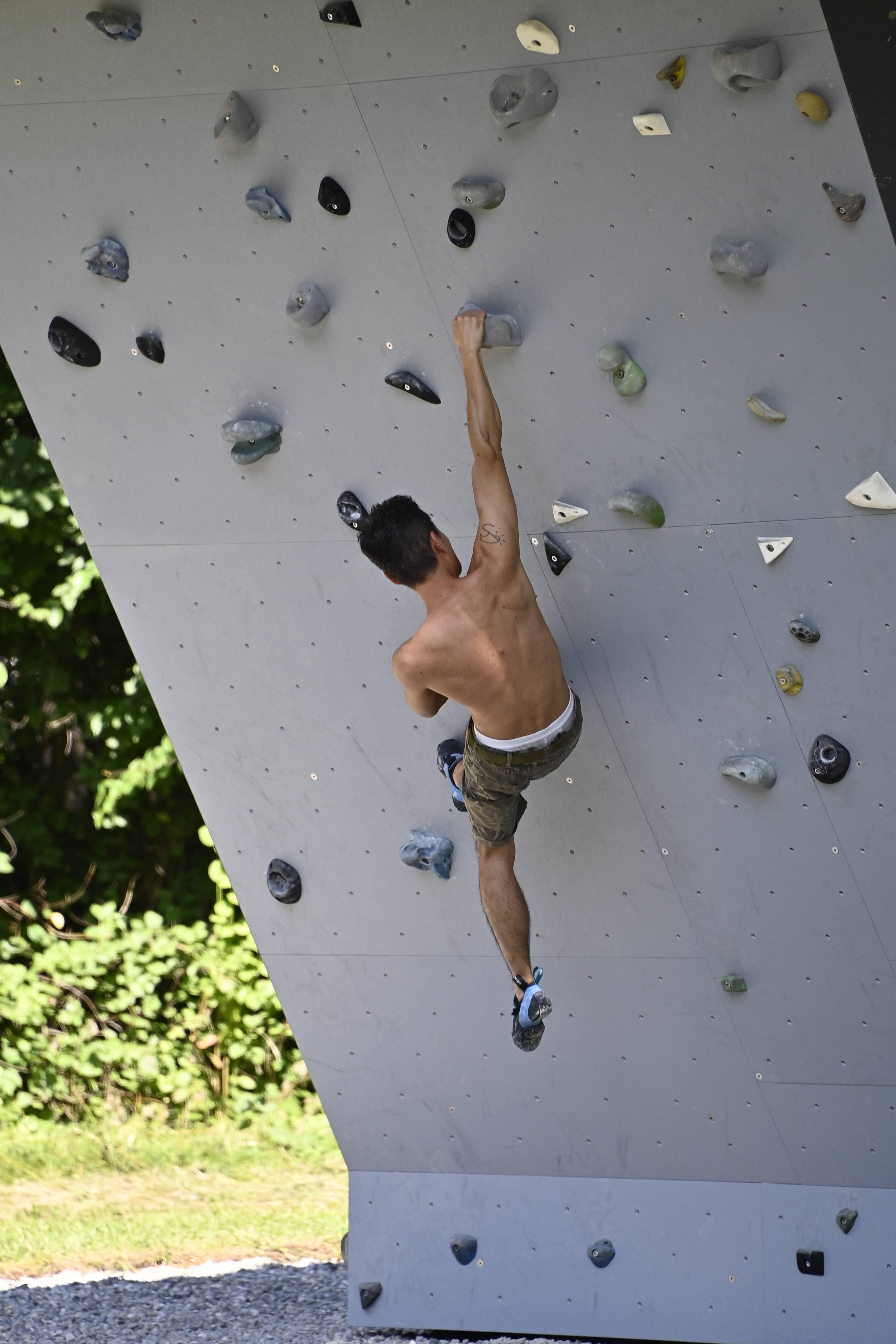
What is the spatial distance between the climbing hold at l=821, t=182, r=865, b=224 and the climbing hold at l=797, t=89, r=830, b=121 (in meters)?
0.10

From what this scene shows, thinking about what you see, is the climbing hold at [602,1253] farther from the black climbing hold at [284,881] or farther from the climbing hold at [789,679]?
the climbing hold at [789,679]

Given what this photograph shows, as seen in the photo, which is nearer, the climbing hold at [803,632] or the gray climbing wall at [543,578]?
the gray climbing wall at [543,578]

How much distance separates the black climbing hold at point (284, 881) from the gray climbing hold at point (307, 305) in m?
1.18

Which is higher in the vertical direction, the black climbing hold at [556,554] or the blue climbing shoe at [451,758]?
the black climbing hold at [556,554]

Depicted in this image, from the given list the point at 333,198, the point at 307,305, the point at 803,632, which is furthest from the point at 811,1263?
the point at 333,198

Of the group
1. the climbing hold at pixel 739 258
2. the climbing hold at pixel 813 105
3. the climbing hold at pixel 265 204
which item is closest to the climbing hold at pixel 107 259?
the climbing hold at pixel 265 204

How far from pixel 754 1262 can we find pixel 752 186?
2257 millimetres

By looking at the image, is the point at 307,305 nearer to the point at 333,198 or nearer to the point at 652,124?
the point at 333,198

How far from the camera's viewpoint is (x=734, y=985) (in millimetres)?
2770

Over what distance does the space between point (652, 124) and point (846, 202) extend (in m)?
0.33

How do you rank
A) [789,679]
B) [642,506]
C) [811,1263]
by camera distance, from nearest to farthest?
1. [642,506]
2. [789,679]
3. [811,1263]

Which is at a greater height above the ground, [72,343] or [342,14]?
[342,14]

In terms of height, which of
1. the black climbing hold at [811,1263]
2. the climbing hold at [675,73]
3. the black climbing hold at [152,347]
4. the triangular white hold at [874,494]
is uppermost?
the climbing hold at [675,73]

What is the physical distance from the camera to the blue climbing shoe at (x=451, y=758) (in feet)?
8.83
